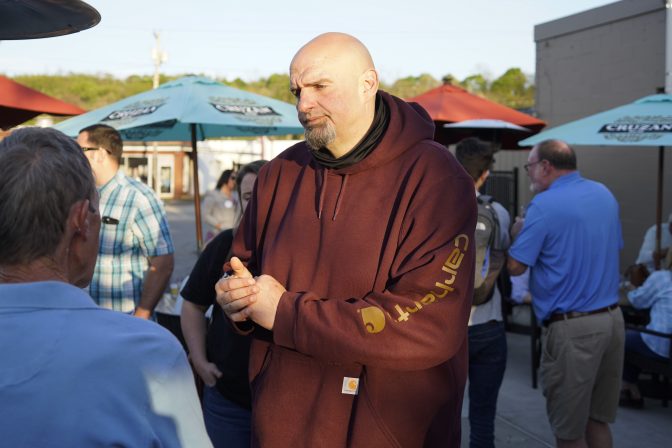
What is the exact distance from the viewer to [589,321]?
4258 millimetres

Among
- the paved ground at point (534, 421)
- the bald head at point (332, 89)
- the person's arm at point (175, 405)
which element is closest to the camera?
the person's arm at point (175, 405)

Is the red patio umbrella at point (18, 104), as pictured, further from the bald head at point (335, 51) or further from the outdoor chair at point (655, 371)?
the outdoor chair at point (655, 371)

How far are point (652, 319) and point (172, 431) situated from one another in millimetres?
5421

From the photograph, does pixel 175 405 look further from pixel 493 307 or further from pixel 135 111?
pixel 135 111

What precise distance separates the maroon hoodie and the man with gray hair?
23.9 inches

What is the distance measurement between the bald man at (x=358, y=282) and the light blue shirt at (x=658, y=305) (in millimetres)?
4178

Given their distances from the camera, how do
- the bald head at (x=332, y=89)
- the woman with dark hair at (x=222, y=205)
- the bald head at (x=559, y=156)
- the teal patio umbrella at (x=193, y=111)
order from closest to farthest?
the bald head at (x=332, y=89) → the bald head at (x=559, y=156) → the teal patio umbrella at (x=193, y=111) → the woman with dark hair at (x=222, y=205)

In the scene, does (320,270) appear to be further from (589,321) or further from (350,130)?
(589,321)

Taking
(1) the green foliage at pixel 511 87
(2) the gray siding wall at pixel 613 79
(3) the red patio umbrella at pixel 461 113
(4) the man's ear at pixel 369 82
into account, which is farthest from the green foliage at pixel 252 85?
(4) the man's ear at pixel 369 82

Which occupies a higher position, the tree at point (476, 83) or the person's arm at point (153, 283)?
the tree at point (476, 83)

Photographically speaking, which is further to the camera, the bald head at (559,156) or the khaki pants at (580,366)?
the bald head at (559,156)

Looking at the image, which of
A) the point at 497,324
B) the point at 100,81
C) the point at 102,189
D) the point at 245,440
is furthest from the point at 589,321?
the point at 100,81

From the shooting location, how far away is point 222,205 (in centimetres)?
1038

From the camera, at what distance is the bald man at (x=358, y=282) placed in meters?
2.00
